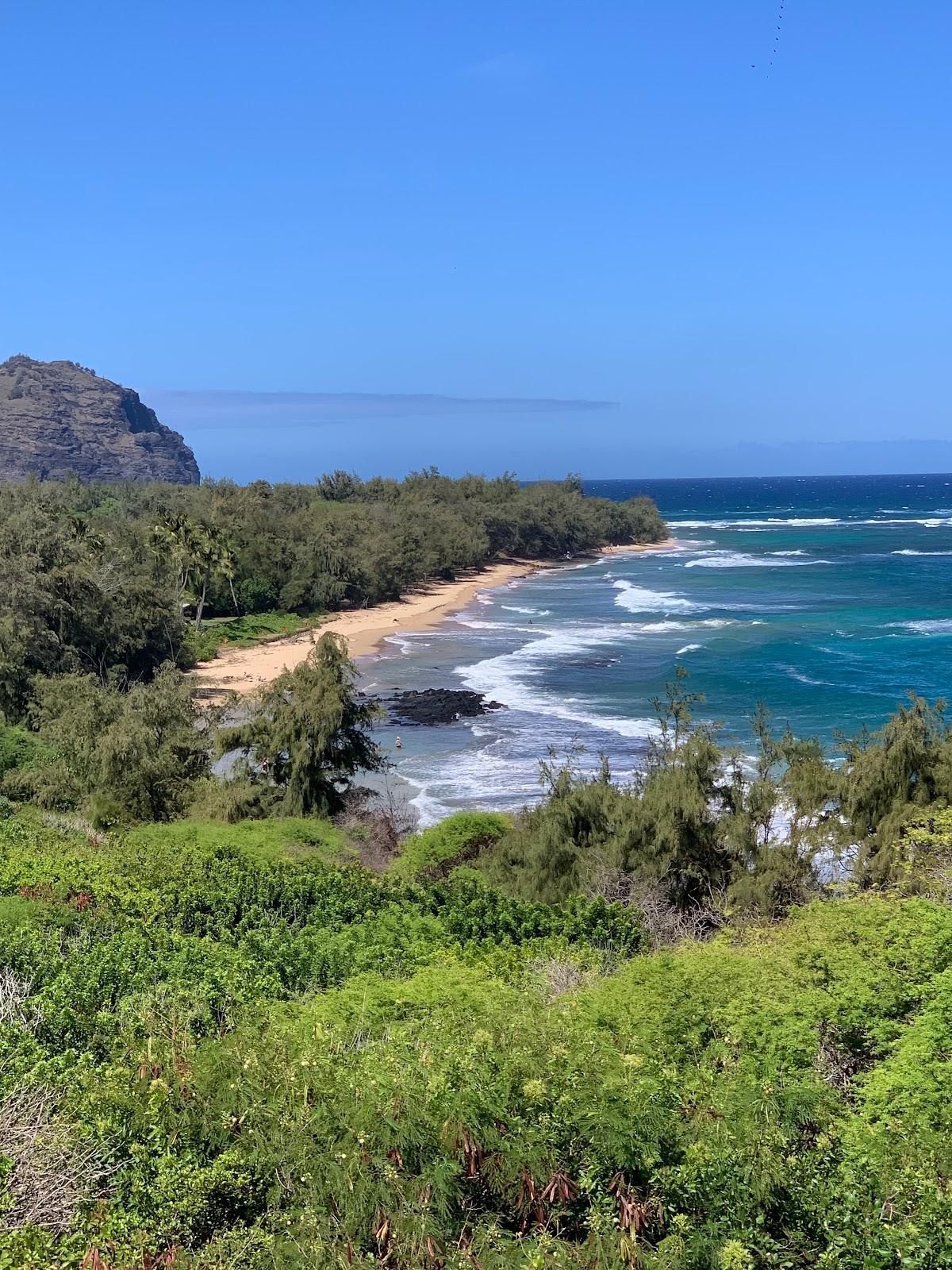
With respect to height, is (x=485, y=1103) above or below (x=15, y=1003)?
above

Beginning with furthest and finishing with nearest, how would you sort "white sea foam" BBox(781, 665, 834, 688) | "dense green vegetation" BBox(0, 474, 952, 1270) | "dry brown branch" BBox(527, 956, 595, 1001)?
"white sea foam" BBox(781, 665, 834, 688) → "dry brown branch" BBox(527, 956, 595, 1001) → "dense green vegetation" BBox(0, 474, 952, 1270)

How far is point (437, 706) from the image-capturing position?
136 feet

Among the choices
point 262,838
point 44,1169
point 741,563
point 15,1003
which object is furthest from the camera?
point 741,563

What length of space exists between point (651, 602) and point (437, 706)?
31.8m

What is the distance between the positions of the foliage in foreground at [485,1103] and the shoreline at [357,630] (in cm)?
1881

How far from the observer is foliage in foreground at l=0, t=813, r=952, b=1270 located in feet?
24.5

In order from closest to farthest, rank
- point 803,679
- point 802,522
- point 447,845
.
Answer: point 447,845
point 803,679
point 802,522

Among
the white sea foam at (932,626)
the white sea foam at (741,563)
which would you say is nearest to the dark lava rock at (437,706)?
the white sea foam at (932,626)

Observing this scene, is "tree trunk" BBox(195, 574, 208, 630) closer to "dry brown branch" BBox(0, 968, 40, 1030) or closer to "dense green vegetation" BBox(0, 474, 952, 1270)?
"dense green vegetation" BBox(0, 474, 952, 1270)

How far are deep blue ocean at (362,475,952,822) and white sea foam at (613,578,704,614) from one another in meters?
0.20

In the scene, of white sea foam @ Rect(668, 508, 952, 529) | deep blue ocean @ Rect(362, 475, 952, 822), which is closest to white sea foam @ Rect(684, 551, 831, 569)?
deep blue ocean @ Rect(362, 475, 952, 822)

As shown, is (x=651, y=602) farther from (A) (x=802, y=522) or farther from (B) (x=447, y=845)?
(A) (x=802, y=522)

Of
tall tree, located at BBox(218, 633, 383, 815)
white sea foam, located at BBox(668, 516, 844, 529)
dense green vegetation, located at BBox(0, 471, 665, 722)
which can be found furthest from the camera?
white sea foam, located at BBox(668, 516, 844, 529)

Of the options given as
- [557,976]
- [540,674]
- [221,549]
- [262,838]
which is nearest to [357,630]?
[221,549]
